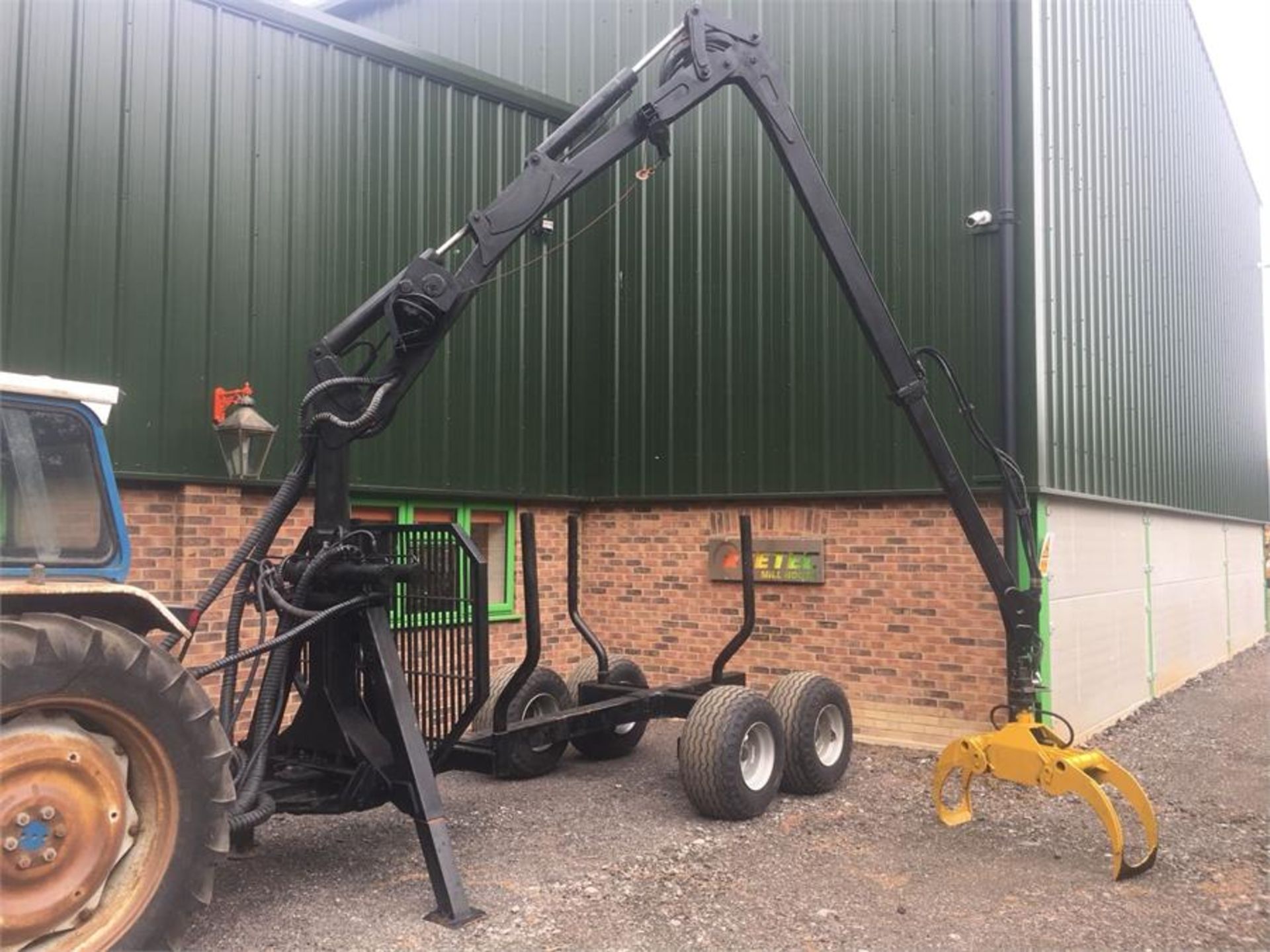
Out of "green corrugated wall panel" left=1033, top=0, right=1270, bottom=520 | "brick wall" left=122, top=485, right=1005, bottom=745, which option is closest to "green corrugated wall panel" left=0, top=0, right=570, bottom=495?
"brick wall" left=122, top=485, right=1005, bottom=745

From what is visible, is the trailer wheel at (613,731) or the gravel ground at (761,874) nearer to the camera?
the gravel ground at (761,874)

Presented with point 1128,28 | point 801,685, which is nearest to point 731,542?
point 801,685

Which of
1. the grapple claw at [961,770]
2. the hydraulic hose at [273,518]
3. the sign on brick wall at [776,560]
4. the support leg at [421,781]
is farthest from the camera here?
the sign on brick wall at [776,560]

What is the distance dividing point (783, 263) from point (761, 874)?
574 cm

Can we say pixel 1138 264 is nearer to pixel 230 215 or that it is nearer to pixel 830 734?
pixel 830 734

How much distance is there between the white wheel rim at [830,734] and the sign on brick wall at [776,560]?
6.02ft

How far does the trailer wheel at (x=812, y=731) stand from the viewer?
6957 mm

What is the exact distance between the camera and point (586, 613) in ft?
34.7

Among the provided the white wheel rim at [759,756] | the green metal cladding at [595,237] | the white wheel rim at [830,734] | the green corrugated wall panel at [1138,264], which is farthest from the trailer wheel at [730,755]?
the green corrugated wall panel at [1138,264]

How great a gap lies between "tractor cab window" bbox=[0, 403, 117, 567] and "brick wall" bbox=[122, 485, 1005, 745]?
9.74 feet

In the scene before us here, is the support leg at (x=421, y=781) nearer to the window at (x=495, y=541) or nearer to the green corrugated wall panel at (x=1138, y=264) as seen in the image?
the window at (x=495, y=541)

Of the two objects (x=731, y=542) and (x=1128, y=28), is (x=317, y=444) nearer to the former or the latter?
(x=731, y=542)

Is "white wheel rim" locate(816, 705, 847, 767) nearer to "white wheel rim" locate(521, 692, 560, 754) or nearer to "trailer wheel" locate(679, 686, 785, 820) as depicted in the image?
"trailer wheel" locate(679, 686, 785, 820)

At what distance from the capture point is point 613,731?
25.8ft
